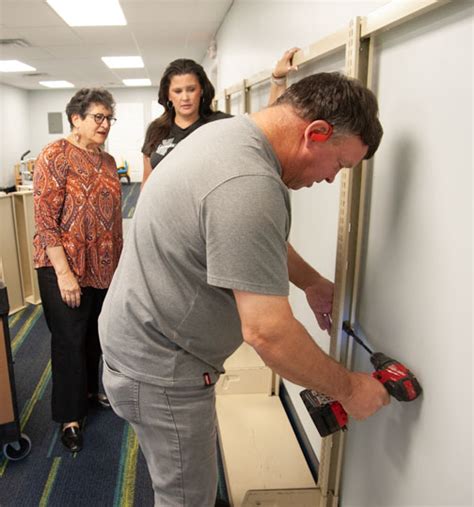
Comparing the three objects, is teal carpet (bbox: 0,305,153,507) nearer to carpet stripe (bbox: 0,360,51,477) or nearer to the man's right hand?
carpet stripe (bbox: 0,360,51,477)

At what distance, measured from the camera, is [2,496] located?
1.64 meters

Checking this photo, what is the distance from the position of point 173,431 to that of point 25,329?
8.01ft

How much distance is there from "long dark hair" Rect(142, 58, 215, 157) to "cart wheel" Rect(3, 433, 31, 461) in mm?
1358

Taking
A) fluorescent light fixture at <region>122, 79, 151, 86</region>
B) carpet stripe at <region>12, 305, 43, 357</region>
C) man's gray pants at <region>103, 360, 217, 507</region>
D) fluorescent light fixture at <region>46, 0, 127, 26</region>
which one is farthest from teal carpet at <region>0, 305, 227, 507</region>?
fluorescent light fixture at <region>122, 79, 151, 86</region>

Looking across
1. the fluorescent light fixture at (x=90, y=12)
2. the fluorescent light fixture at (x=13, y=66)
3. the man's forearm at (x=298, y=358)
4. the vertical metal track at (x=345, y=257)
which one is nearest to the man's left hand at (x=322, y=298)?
the vertical metal track at (x=345, y=257)

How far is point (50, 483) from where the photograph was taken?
1.71m

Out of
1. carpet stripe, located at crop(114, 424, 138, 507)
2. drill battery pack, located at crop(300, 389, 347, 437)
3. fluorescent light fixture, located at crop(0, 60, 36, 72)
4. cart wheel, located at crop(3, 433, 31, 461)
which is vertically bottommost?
carpet stripe, located at crop(114, 424, 138, 507)

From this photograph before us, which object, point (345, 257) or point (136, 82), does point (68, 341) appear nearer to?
point (345, 257)

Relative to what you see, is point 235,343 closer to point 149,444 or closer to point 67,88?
point 149,444

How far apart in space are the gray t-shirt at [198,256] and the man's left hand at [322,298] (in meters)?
0.33

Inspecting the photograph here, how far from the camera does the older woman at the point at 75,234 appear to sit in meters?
1.67

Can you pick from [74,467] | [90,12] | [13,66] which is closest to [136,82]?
[13,66]

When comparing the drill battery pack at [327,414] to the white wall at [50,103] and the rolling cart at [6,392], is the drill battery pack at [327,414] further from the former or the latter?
the white wall at [50,103]

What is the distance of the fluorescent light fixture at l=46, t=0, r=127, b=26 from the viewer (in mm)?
3693
